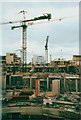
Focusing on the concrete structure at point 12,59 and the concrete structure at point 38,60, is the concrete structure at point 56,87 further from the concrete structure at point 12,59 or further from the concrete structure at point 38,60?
the concrete structure at point 12,59

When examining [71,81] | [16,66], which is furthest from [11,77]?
[71,81]

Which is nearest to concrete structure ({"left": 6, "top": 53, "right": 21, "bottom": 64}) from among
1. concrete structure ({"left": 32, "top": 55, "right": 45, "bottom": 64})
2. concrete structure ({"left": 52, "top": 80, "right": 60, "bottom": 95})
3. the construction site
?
the construction site

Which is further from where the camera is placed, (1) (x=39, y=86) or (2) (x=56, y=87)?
(1) (x=39, y=86)

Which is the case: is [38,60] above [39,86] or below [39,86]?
above

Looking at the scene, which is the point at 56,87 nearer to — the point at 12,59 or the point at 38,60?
the point at 38,60

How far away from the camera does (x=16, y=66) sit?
6.10 m

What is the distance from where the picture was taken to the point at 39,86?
5.67 meters

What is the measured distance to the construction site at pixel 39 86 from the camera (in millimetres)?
4600

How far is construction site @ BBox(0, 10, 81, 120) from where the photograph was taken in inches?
181

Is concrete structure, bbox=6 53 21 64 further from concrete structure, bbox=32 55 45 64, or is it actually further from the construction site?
concrete structure, bbox=32 55 45 64

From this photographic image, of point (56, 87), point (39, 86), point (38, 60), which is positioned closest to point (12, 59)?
point (38, 60)

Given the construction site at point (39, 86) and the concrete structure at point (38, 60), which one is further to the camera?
the concrete structure at point (38, 60)

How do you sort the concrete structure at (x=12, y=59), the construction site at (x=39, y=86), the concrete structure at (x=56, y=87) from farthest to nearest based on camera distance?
the concrete structure at (x=12, y=59) < the concrete structure at (x=56, y=87) < the construction site at (x=39, y=86)

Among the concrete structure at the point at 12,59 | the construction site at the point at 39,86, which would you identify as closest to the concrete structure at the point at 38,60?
the construction site at the point at 39,86
